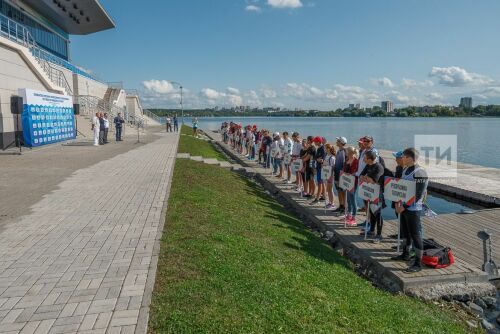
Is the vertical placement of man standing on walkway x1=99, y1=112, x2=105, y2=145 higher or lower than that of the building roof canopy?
lower

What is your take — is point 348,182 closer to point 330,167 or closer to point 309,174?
point 330,167

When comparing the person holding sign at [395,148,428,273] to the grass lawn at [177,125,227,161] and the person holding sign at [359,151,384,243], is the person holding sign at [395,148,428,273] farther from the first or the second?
the grass lawn at [177,125,227,161]

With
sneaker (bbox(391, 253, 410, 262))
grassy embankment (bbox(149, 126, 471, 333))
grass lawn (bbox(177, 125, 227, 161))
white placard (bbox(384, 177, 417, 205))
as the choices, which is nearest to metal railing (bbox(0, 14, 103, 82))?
grass lawn (bbox(177, 125, 227, 161))

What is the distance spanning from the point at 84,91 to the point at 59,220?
111 feet

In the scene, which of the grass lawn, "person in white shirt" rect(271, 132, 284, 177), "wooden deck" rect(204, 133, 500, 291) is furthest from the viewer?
the grass lawn

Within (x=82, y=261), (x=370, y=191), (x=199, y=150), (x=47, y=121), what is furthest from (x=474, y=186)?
(x=47, y=121)

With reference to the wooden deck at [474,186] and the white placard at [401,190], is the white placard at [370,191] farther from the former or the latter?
the wooden deck at [474,186]

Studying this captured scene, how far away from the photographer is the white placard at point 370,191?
7.50 meters

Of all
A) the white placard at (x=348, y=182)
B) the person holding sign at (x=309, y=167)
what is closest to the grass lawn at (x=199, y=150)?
the person holding sign at (x=309, y=167)

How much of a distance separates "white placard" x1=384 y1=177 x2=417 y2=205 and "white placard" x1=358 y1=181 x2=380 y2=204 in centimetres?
56

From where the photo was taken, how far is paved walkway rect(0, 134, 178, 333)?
3867mm

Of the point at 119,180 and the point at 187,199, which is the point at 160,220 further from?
the point at 119,180

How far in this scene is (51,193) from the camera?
9.60 metres

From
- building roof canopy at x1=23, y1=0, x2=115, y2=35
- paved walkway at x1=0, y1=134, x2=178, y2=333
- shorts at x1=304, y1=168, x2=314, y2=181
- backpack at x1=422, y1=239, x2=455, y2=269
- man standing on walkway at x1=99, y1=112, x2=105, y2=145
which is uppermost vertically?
building roof canopy at x1=23, y1=0, x2=115, y2=35
